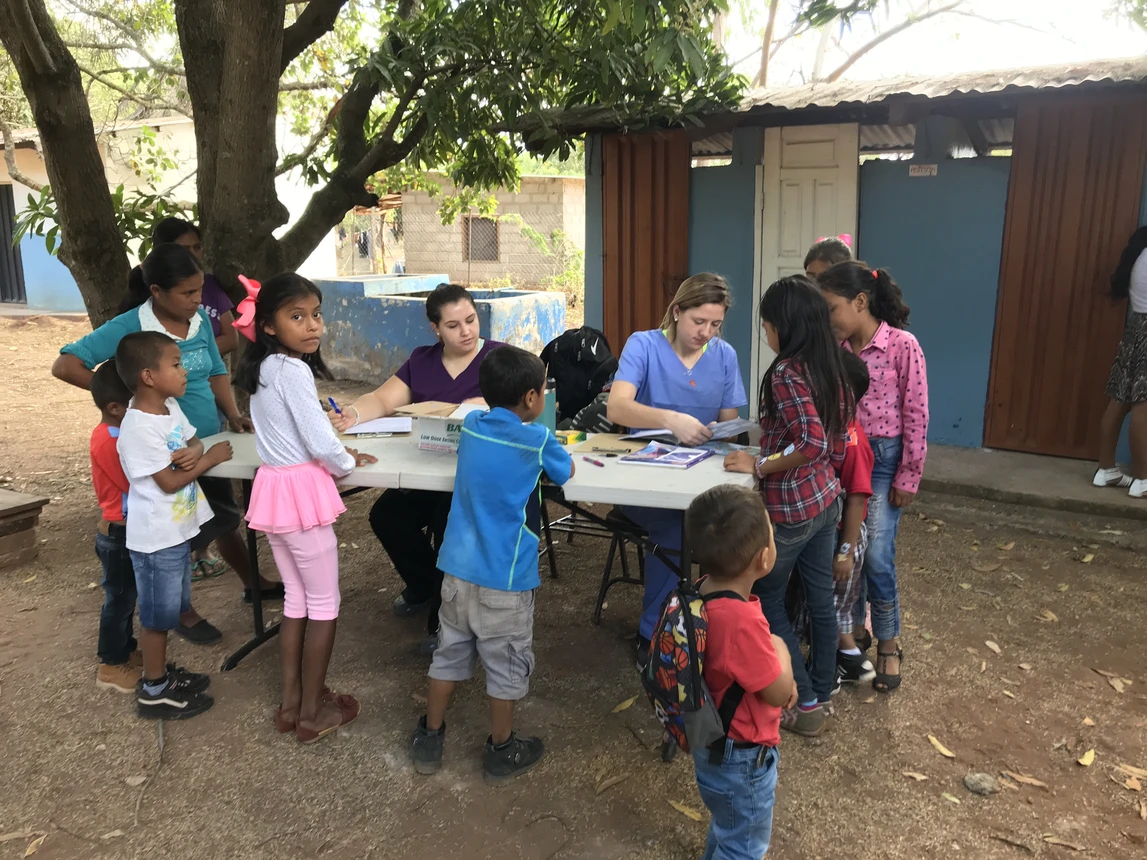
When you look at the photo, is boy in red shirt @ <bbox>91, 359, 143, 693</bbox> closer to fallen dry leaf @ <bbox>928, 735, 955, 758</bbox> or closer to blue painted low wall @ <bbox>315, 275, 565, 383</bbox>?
fallen dry leaf @ <bbox>928, 735, 955, 758</bbox>

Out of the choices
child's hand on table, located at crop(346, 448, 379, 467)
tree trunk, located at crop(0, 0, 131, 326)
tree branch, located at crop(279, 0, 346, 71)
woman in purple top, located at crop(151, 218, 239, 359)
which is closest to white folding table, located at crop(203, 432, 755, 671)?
child's hand on table, located at crop(346, 448, 379, 467)

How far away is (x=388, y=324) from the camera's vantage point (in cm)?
998

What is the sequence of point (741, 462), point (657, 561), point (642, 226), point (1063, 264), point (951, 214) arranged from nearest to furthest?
point (741, 462), point (657, 561), point (1063, 264), point (951, 214), point (642, 226)

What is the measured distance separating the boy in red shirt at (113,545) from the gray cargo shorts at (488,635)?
1378 mm

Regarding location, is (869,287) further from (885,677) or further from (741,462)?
(885,677)

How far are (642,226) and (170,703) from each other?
5.57 metres

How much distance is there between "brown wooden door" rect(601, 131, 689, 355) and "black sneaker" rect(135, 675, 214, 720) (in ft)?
16.5

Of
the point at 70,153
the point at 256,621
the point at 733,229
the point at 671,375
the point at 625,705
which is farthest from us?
the point at 733,229

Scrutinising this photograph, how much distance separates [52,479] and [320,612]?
464 cm

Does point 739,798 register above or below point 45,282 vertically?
below

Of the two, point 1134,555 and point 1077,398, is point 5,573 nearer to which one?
point 1134,555

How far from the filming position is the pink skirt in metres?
2.79

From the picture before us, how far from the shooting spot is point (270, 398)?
2.78 m

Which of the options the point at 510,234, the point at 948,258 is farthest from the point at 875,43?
the point at 948,258
